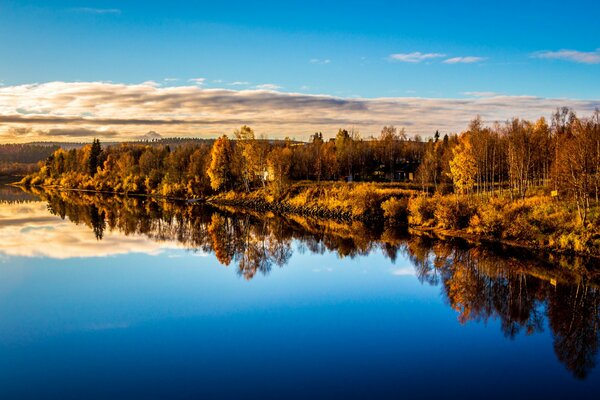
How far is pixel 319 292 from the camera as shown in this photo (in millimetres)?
26641

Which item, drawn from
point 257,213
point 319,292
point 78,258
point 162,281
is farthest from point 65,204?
point 319,292

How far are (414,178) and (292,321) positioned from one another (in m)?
58.9

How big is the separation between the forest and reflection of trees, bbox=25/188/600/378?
4120mm

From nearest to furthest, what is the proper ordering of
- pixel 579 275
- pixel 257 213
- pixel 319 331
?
pixel 319 331 → pixel 579 275 → pixel 257 213

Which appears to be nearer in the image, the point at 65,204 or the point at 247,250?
the point at 247,250

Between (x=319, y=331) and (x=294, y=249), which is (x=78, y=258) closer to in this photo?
(x=294, y=249)

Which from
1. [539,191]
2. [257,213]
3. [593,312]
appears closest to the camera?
[593,312]

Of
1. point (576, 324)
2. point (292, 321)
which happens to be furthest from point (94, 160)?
point (576, 324)

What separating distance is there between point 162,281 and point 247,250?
34.6 ft

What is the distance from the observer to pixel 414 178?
253ft

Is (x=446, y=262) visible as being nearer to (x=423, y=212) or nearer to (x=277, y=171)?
(x=423, y=212)

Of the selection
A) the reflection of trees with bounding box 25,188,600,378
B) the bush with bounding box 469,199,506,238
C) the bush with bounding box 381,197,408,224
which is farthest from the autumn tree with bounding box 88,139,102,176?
the bush with bounding box 469,199,506,238

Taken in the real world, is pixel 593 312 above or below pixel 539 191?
below

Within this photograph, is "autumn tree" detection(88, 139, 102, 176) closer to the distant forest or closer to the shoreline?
the distant forest
